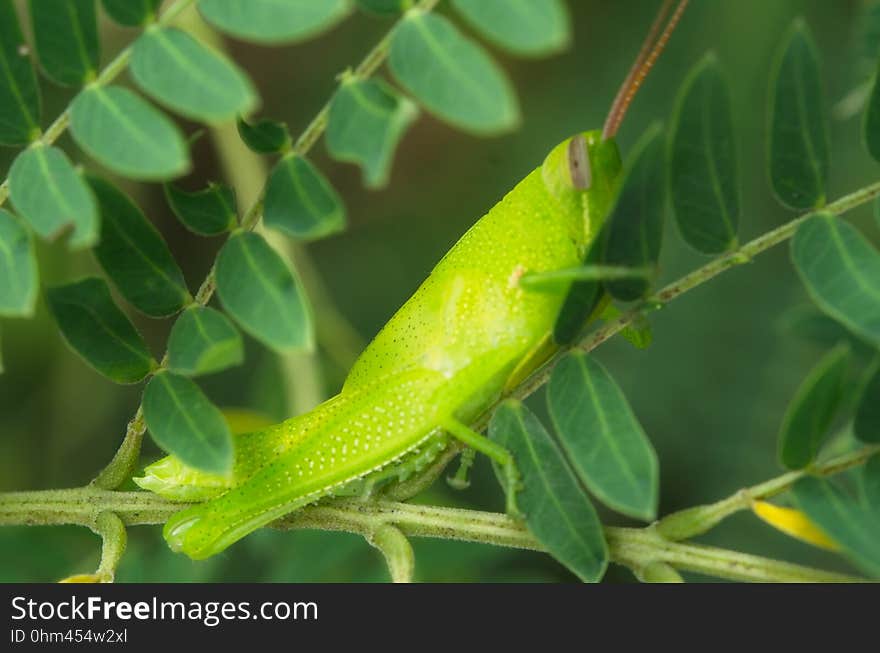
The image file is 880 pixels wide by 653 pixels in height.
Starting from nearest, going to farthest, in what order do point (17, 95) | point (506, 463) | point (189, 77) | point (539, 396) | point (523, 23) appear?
point (523, 23) < point (189, 77) < point (17, 95) < point (506, 463) < point (539, 396)

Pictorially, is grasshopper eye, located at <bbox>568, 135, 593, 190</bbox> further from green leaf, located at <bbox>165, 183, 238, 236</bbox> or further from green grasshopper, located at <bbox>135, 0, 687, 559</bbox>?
green leaf, located at <bbox>165, 183, 238, 236</bbox>

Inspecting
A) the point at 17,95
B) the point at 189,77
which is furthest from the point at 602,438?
the point at 17,95

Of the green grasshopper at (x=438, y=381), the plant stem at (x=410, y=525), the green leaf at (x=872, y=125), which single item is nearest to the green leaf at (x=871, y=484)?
the plant stem at (x=410, y=525)

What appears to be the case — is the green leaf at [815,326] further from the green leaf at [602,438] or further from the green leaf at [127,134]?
the green leaf at [127,134]

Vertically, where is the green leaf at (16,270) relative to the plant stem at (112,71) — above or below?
below

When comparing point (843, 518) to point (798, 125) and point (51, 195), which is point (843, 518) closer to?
point (798, 125)
